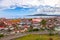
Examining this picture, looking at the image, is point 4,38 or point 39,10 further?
point 39,10

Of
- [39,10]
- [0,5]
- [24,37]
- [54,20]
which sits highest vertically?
[0,5]

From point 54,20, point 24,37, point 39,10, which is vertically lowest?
point 24,37

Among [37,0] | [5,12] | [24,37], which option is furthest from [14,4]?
[24,37]

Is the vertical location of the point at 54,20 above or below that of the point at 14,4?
below

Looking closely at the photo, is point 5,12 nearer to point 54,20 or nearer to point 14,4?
point 14,4

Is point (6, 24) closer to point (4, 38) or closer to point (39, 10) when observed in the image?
point (4, 38)

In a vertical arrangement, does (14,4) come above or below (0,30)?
above

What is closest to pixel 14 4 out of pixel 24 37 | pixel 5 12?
pixel 5 12
